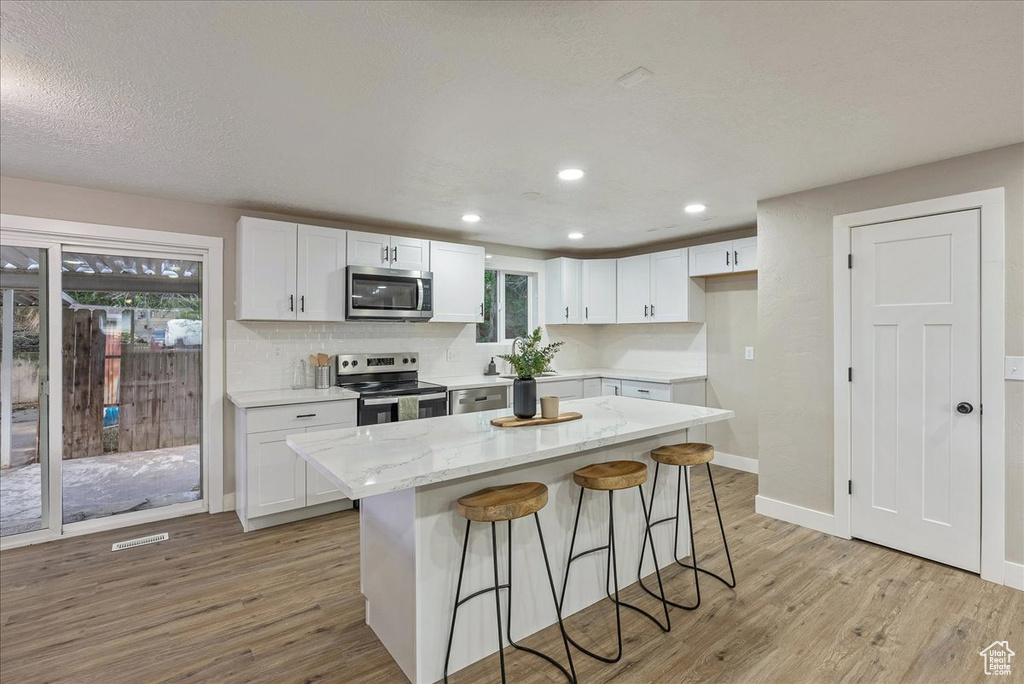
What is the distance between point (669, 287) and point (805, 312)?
5.95 feet

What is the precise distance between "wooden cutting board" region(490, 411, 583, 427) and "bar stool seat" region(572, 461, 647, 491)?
279mm

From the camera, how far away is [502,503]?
73.0 inches

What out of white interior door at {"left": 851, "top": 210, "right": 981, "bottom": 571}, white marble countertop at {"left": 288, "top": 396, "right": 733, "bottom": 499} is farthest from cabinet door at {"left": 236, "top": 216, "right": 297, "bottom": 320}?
white interior door at {"left": 851, "top": 210, "right": 981, "bottom": 571}

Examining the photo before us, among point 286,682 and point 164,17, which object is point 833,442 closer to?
point 286,682

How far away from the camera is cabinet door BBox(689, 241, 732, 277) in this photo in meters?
4.64

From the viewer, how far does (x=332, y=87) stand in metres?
1.99

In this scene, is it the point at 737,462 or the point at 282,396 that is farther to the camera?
the point at 737,462

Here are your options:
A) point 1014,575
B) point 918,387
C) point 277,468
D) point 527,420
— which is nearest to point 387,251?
point 277,468

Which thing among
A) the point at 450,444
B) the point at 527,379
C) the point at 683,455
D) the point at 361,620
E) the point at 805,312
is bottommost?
the point at 361,620

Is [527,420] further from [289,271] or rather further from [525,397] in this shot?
[289,271]

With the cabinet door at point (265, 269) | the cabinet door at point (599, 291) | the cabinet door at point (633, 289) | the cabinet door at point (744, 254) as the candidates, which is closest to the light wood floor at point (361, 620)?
the cabinet door at point (265, 269)

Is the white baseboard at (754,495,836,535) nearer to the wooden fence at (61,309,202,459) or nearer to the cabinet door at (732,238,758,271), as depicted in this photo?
the cabinet door at (732,238,758,271)

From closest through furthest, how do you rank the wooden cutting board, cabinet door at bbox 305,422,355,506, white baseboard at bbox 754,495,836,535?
the wooden cutting board, white baseboard at bbox 754,495,836,535, cabinet door at bbox 305,422,355,506

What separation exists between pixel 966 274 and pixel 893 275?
0.34m
